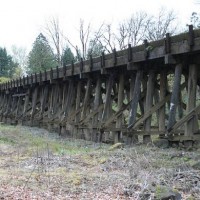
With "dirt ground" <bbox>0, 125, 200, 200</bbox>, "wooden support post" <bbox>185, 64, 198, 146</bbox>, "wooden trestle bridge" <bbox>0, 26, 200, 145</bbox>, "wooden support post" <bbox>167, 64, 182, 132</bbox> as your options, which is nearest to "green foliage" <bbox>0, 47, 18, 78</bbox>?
"wooden trestle bridge" <bbox>0, 26, 200, 145</bbox>

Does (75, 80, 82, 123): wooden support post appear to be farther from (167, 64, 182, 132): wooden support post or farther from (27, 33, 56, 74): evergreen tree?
(27, 33, 56, 74): evergreen tree

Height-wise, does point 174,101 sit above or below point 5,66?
below

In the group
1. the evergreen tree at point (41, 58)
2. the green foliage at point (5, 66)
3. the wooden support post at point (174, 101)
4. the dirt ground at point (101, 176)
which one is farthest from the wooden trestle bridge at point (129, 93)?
the green foliage at point (5, 66)

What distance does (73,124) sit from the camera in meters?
15.3

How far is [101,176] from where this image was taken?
5.77 m

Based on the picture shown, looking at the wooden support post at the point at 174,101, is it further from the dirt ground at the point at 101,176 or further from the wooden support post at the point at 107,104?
the wooden support post at the point at 107,104

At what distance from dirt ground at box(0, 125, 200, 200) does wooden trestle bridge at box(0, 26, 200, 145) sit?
200 centimetres

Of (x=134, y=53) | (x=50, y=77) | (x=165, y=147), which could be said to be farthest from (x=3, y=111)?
(x=165, y=147)

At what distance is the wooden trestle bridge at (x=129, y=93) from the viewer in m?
9.05

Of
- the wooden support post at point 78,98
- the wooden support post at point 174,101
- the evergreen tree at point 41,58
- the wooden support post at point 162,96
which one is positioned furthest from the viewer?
the evergreen tree at point 41,58

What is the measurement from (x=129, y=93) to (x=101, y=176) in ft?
26.7

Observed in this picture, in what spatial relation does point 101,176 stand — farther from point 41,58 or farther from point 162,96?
point 41,58

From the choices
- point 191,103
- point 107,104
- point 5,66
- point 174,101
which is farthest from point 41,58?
point 191,103

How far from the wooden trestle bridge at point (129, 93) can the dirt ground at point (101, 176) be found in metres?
2.00
